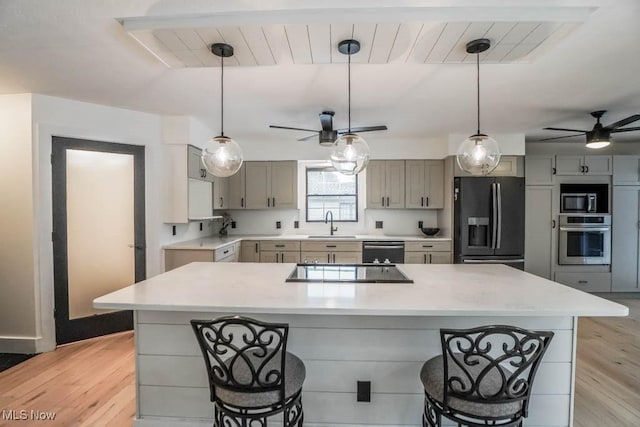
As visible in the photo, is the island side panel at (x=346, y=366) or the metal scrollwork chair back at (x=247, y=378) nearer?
the metal scrollwork chair back at (x=247, y=378)

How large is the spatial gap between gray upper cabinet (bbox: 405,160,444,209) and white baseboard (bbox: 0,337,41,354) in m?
4.63

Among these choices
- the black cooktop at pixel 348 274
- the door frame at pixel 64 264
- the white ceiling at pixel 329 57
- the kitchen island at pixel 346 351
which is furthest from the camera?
the door frame at pixel 64 264

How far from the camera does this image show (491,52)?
1.89m

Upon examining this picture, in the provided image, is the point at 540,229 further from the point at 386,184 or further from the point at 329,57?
the point at 329,57

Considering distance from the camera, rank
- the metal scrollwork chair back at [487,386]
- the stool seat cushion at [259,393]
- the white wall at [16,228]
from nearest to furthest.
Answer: the metal scrollwork chair back at [487,386] < the stool seat cushion at [259,393] < the white wall at [16,228]

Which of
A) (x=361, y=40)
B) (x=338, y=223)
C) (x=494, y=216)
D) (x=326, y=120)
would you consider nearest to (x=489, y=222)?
(x=494, y=216)

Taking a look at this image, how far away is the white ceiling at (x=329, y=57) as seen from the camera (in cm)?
166

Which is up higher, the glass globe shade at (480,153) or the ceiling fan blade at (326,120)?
the ceiling fan blade at (326,120)

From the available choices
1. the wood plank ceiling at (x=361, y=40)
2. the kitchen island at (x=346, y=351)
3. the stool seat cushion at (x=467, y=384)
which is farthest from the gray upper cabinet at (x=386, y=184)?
the stool seat cushion at (x=467, y=384)

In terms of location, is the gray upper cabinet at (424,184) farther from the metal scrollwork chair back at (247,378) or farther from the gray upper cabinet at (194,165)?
the metal scrollwork chair back at (247,378)

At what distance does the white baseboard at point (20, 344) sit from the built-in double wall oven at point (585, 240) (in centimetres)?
644

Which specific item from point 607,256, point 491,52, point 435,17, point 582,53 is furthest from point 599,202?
point 435,17

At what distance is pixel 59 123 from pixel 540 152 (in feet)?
20.8

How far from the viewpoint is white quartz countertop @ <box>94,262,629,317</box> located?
1548 millimetres
